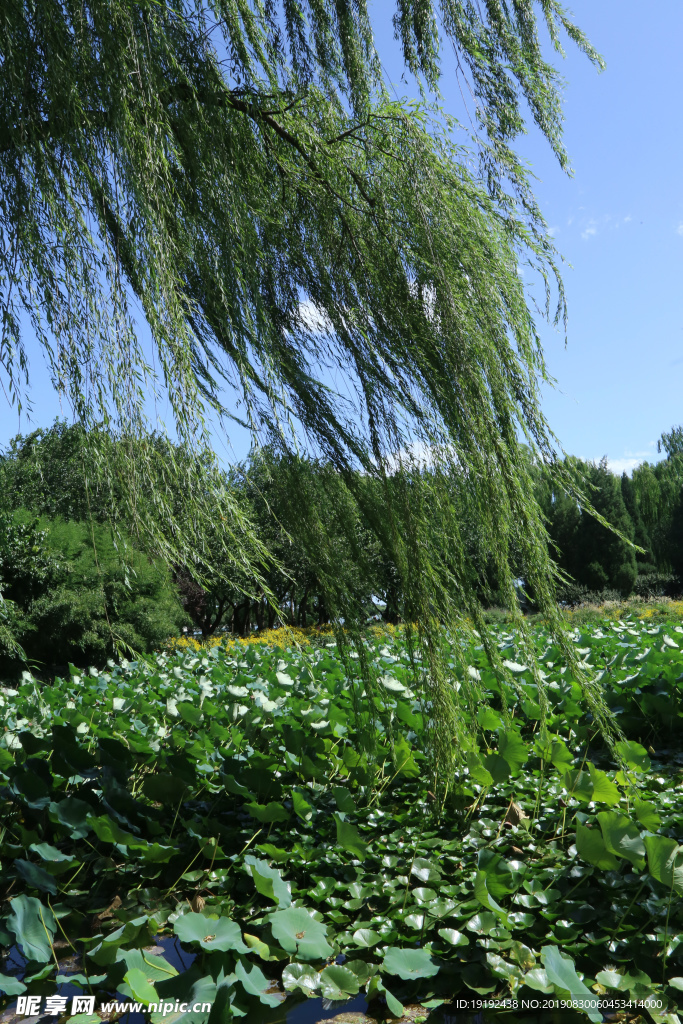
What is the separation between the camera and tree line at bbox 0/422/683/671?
2113 millimetres

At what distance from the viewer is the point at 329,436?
2.15 metres

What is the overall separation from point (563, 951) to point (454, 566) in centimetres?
112

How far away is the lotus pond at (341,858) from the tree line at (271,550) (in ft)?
1.05

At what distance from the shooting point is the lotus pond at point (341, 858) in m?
1.64

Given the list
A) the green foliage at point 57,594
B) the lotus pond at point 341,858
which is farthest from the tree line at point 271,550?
the lotus pond at point 341,858

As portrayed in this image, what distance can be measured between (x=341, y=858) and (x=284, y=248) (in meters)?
2.15

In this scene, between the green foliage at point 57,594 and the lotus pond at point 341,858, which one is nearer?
the lotus pond at point 341,858

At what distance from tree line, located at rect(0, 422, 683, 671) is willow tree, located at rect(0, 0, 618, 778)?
63mm

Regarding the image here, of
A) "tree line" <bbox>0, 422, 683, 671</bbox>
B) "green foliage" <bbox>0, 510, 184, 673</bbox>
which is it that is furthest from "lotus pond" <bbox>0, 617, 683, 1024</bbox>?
"green foliage" <bbox>0, 510, 184, 673</bbox>

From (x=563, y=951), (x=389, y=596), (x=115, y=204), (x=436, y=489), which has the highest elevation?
(x=115, y=204)

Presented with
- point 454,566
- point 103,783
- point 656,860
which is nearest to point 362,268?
point 454,566

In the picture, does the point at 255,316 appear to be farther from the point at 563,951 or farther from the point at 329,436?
the point at 563,951

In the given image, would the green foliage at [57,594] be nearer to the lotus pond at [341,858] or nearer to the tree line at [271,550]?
the tree line at [271,550]

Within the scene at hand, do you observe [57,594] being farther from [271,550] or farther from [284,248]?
[284,248]
